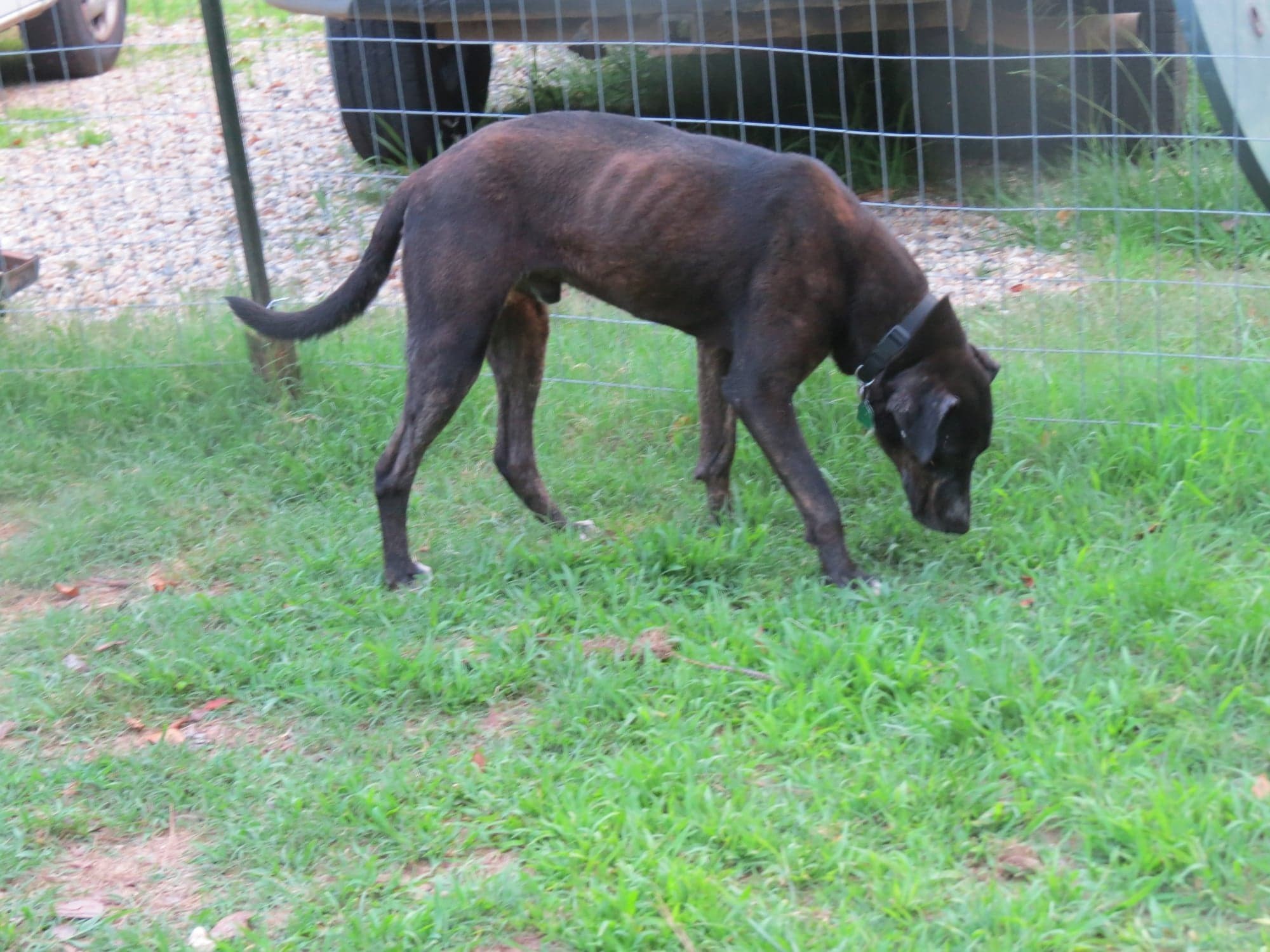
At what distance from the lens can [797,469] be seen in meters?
4.14

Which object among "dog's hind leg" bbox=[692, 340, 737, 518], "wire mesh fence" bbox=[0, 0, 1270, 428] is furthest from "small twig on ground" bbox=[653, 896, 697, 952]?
"wire mesh fence" bbox=[0, 0, 1270, 428]

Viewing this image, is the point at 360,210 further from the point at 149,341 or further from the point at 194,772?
the point at 194,772

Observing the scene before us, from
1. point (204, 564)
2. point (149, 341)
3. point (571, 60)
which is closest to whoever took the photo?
point (204, 564)

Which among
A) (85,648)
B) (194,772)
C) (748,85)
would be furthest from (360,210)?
(194,772)

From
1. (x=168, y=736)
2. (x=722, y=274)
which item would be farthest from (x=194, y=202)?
(x=168, y=736)

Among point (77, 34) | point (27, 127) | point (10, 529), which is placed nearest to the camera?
point (10, 529)

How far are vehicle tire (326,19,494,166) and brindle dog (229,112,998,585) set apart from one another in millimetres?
2833

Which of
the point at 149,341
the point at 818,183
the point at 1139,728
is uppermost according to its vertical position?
the point at 818,183

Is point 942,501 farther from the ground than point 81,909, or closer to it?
farther from the ground

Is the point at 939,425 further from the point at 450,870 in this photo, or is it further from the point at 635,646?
the point at 450,870

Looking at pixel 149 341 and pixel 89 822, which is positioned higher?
pixel 149 341

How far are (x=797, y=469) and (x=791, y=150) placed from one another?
12.1 feet

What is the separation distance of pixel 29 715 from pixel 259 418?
76.7 inches

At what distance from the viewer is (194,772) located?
348 centimetres
